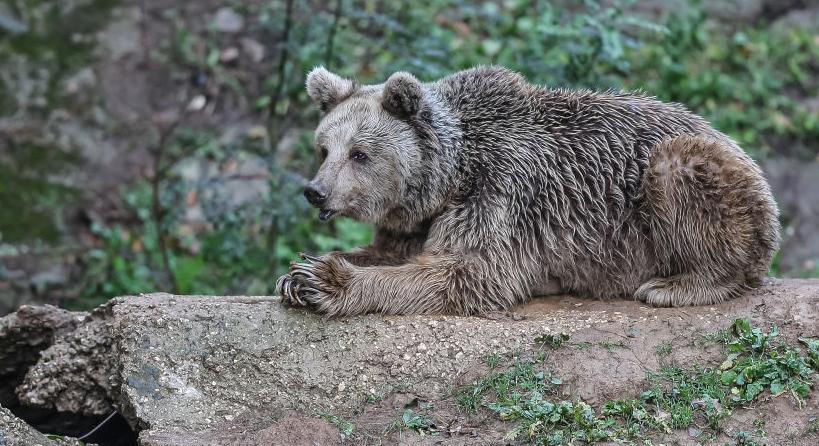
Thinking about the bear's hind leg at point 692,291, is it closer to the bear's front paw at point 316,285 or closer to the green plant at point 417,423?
the green plant at point 417,423

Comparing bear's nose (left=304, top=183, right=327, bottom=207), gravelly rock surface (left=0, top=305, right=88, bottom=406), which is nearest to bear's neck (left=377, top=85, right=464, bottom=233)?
bear's nose (left=304, top=183, right=327, bottom=207)

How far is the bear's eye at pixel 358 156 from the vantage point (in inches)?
290

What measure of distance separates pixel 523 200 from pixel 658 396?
1.82m

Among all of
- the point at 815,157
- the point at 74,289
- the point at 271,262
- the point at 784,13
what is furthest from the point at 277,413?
the point at 784,13

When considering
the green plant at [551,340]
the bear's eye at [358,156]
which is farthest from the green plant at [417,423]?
the bear's eye at [358,156]

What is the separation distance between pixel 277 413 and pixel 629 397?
2126 millimetres

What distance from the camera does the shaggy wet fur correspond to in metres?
7.22

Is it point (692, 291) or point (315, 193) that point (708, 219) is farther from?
point (315, 193)

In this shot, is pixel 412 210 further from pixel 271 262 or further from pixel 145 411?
pixel 271 262

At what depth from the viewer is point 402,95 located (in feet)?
24.1

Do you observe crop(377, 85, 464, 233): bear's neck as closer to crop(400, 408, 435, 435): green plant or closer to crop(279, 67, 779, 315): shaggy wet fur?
crop(279, 67, 779, 315): shaggy wet fur

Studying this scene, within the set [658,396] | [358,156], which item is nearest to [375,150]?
[358,156]

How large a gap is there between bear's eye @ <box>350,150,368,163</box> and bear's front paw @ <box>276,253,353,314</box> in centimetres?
76

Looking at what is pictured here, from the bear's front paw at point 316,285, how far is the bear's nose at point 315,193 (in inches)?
16.9
